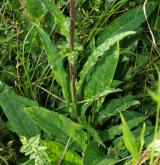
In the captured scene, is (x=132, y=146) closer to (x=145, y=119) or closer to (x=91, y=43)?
(x=145, y=119)

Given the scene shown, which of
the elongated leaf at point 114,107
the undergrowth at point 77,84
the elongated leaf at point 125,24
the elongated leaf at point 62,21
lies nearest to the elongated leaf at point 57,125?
the undergrowth at point 77,84

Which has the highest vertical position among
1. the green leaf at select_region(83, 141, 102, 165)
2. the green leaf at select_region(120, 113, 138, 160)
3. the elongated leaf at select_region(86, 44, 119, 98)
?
the elongated leaf at select_region(86, 44, 119, 98)

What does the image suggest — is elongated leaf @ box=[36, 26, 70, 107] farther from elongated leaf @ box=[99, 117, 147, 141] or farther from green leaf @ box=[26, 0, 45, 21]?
green leaf @ box=[26, 0, 45, 21]

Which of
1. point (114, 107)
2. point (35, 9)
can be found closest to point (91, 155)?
point (114, 107)

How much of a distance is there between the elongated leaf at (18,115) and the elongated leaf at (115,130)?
23cm

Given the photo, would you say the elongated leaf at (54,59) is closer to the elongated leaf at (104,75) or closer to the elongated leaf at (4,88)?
the elongated leaf at (104,75)

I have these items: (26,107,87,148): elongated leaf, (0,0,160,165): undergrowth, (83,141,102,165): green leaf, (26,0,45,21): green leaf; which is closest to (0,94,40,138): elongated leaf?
(0,0,160,165): undergrowth

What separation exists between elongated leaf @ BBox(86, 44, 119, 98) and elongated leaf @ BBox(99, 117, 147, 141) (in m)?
0.14

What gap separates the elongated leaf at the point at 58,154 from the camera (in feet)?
3.97

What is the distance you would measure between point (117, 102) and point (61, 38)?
0.38 m

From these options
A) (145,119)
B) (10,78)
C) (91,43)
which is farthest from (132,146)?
(10,78)

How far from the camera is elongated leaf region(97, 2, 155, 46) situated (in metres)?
1.43

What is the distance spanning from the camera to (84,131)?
1248 millimetres

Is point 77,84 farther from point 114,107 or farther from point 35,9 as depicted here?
point 35,9
